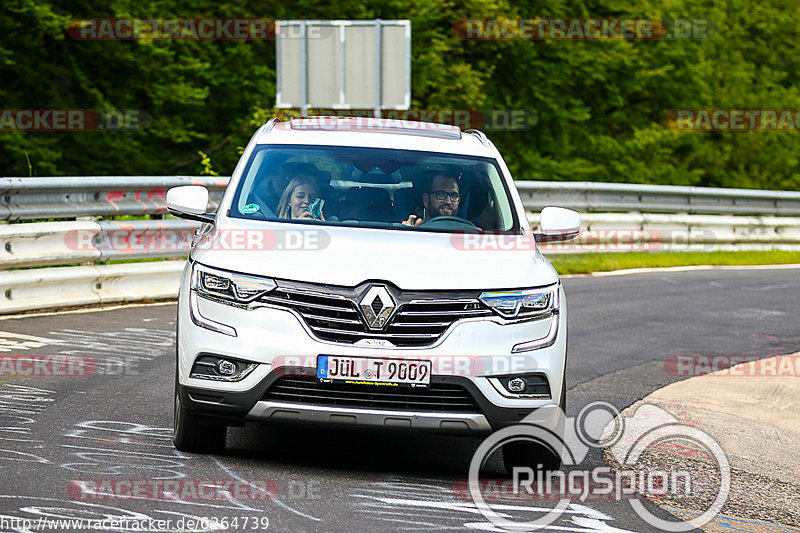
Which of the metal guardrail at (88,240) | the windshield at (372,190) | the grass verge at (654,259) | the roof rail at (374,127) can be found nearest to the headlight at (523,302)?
the windshield at (372,190)

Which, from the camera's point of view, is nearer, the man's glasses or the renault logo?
the renault logo

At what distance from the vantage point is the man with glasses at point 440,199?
710 cm

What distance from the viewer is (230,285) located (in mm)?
6102

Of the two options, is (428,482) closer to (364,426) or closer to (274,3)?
(364,426)

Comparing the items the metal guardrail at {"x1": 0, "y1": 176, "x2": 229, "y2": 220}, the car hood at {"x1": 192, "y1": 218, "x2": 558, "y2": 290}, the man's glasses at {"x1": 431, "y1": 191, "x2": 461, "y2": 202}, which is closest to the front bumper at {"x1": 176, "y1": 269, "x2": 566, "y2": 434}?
the car hood at {"x1": 192, "y1": 218, "x2": 558, "y2": 290}

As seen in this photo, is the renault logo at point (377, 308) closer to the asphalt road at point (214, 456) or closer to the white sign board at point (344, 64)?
the asphalt road at point (214, 456)

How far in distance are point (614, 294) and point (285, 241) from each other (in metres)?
9.41

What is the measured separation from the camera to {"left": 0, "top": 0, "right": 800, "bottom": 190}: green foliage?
28.4 metres

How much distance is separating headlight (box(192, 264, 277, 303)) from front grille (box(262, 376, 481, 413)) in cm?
43

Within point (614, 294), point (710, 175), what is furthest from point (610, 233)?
point (710, 175)

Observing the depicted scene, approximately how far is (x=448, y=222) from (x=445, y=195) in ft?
0.76

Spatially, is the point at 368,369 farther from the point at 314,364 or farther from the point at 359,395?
the point at 314,364

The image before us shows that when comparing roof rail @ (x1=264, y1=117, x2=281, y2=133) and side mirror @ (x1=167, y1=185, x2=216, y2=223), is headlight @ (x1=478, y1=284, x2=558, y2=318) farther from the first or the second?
roof rail @ (x1=264, y1=117, x2=281, y2=133)

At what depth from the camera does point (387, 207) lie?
705 centimetres
